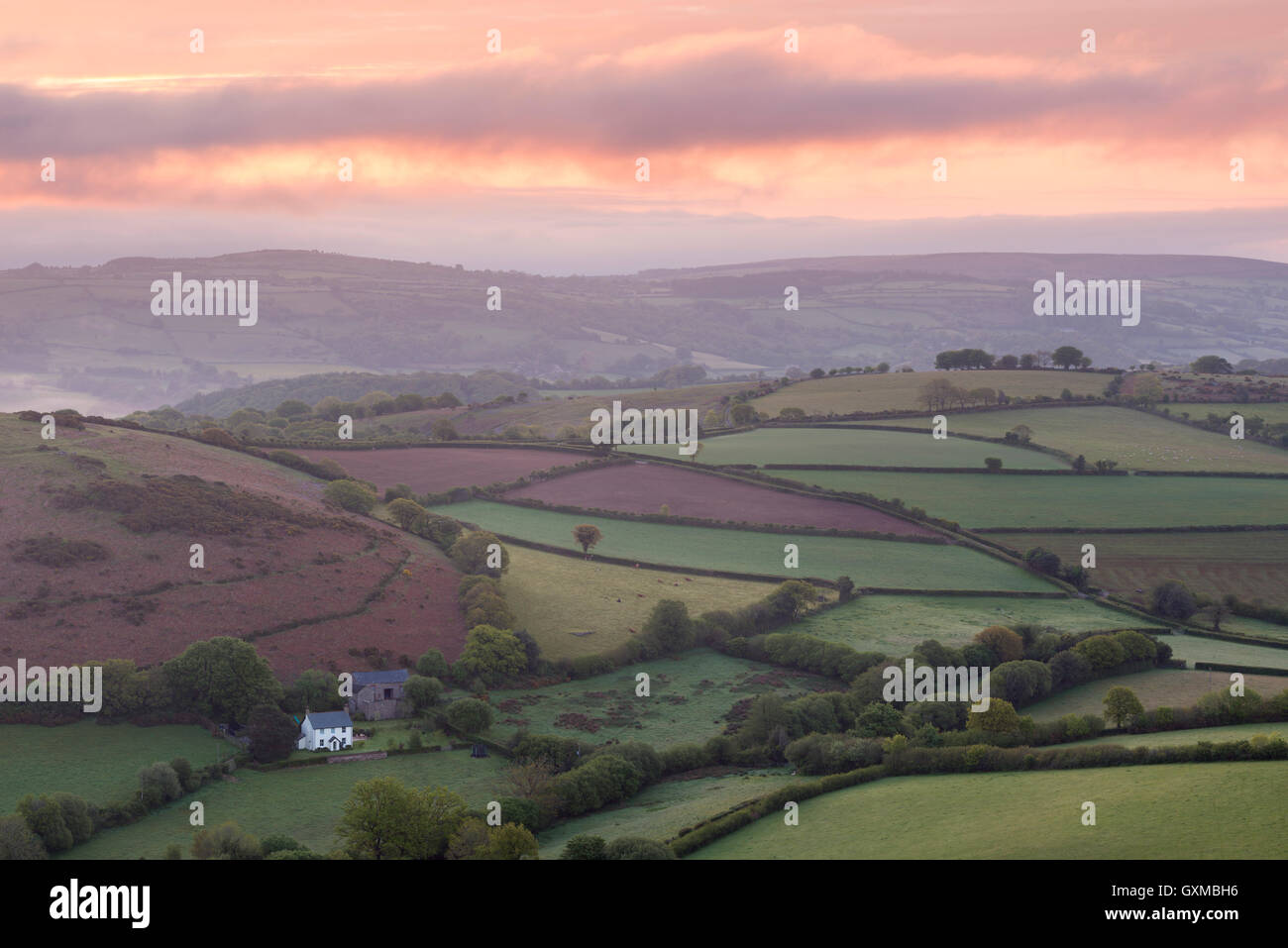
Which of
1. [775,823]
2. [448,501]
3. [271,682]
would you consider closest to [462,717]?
[271,682]

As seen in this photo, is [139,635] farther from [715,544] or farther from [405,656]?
[715,544]

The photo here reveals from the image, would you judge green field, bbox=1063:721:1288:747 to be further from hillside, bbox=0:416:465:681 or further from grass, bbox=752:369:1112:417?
grass, bbox=752:369:1112:417

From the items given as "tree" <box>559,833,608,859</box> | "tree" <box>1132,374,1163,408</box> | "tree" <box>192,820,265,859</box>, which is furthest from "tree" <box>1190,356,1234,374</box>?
"tree" <box>192,820,265,859</box>

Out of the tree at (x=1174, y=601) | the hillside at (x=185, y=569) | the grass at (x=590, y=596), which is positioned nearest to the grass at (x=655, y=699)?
the grass at (x=590, y=596)

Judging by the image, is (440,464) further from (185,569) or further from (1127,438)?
(1127,438)

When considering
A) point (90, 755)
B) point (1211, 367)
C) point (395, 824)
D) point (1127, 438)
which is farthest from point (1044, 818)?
point (1211, 367)

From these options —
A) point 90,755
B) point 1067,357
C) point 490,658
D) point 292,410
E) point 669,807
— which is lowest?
point 669,807

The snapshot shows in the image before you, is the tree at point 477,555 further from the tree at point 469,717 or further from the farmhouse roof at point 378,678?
the tree at point 469,717
